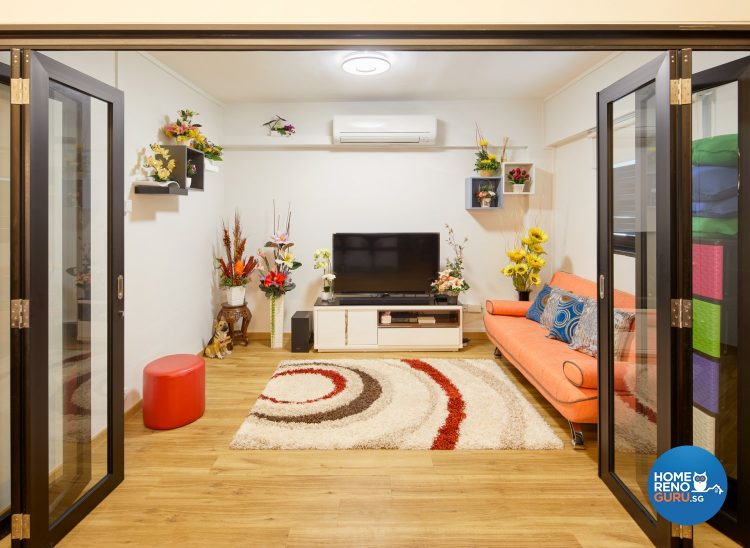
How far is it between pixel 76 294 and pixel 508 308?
138 inches

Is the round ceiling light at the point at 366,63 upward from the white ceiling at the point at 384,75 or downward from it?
downward

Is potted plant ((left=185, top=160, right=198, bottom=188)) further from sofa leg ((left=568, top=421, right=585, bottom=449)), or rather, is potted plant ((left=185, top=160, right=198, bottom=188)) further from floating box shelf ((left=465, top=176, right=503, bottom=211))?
sofa leg ((left=568, top=421, right=585, bottom=449))

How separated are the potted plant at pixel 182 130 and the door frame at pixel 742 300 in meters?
3.45

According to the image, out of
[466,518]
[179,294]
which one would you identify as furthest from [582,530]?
[179,294]

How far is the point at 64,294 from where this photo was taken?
2.06 m

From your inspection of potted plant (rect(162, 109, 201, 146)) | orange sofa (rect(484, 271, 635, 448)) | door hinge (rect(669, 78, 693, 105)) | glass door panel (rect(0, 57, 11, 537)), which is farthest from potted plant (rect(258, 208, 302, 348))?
door hinge (rect(669, 78, 693, 105))

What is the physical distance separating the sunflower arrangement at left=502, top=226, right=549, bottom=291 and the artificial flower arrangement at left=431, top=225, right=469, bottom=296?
18.5 inches

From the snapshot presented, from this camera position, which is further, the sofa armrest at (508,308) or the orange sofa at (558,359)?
the sofa armrest at (508,308)

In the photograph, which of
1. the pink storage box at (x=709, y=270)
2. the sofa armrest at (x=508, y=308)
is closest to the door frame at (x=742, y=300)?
the pink storage box at (x=709, y=270)

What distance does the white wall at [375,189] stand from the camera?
510cm

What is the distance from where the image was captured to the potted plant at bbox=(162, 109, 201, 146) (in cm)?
375

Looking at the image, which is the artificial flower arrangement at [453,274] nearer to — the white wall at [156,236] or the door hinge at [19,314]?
the white wall at [156,236]

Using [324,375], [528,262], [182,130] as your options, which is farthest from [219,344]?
[528,262]

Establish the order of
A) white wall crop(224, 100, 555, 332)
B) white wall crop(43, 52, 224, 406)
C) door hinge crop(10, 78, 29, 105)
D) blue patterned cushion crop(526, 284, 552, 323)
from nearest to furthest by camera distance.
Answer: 1. door hinge crop(10, 78, 29, 105)
2. white wall crop(43, 52, 224, 406)
3. blue patterned cushion crop(526, 284, 552, 323)
4. white wall crop(224, 100, 555, 332)
